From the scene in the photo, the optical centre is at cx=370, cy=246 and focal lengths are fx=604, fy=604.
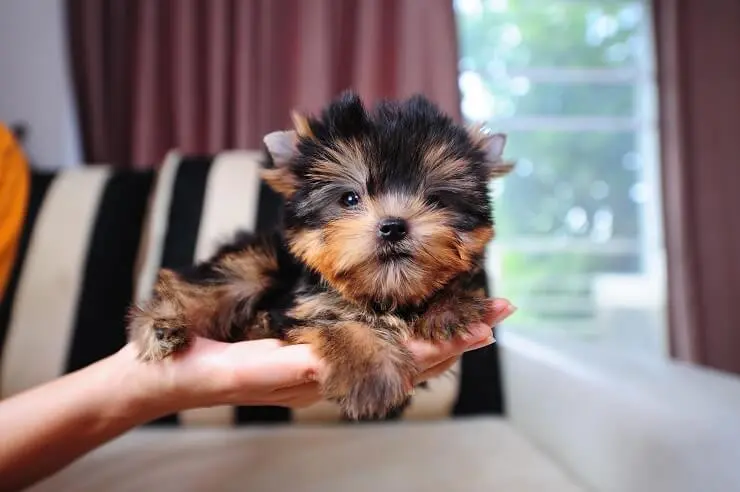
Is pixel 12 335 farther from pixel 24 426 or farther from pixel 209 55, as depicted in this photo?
pixel 209 55

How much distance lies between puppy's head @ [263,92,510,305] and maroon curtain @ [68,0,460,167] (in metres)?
1.81

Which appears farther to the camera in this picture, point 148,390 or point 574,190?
point 574,190

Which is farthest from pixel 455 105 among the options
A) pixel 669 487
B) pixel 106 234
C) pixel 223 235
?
pixel 669 487

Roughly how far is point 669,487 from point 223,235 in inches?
56.9

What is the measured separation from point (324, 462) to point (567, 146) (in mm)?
2798

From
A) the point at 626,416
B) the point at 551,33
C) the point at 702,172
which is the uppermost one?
the point at 551,33

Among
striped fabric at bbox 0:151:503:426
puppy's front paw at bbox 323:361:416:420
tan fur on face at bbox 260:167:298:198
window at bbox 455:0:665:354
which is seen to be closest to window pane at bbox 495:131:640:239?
window at bbox 455:0:665:354

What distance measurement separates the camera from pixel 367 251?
0.99m

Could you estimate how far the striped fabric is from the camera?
6.47ft

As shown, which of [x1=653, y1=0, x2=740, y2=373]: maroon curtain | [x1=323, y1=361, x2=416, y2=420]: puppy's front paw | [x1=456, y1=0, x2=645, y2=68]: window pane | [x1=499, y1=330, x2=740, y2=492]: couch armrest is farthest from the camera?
[x1=456, y1=0, x2=645, y2=68]: window pane

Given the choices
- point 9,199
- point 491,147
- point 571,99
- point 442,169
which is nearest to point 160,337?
point 442,169

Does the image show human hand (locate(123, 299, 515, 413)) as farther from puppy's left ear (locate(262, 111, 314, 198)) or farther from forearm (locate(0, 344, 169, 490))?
puppy's left ear (locate(262, 111, 314, 198))

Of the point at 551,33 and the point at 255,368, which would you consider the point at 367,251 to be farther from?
the point at 551,33

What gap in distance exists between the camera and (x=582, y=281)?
12.3 feet
